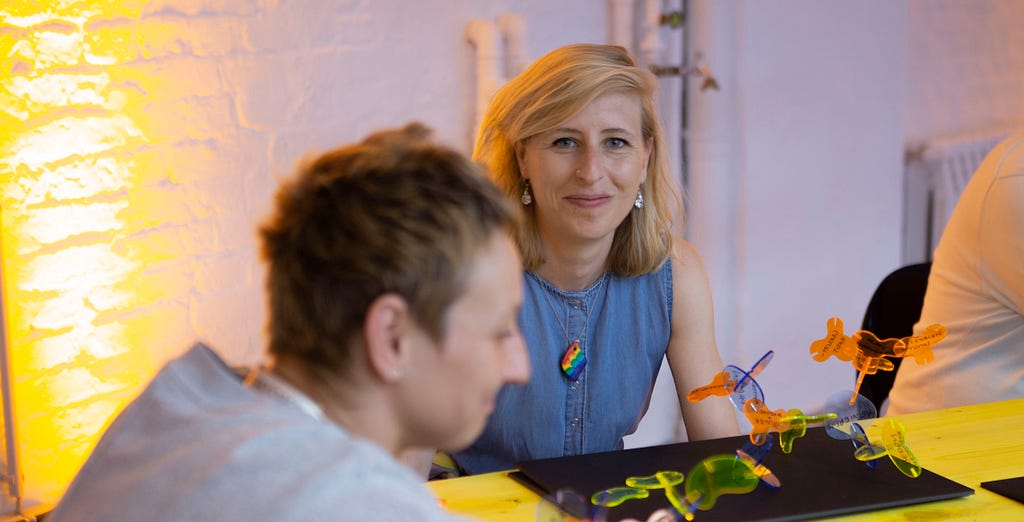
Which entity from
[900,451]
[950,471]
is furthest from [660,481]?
[950,471]

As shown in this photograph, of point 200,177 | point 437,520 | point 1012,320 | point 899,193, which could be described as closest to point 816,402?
point 899,193

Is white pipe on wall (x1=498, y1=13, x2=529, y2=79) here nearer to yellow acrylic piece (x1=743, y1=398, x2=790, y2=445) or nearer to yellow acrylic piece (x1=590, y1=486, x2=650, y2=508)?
yellow acrylic piece (x1=743, y1=398, x2=790, y2=445)

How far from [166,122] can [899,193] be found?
265 centimetres

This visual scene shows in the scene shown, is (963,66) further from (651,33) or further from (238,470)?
(238,470)

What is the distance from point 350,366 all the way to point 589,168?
3.68 ft

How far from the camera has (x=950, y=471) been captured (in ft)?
5.46

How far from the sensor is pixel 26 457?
106 inches

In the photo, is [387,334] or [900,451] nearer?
[387,334]

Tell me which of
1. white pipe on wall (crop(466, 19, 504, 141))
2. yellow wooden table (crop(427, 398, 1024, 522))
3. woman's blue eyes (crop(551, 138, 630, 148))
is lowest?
yellow wooden table (crop(427, 398, 1024, 522))

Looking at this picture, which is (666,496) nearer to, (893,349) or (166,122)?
(893,349)

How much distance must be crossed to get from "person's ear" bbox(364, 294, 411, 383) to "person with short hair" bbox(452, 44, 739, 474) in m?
1.08

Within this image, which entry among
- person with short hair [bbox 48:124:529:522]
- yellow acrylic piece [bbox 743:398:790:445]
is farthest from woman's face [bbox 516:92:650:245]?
person with short hair [bbox 48:124:529:522]

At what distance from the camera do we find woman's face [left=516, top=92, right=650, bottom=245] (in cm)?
205

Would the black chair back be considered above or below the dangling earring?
below
